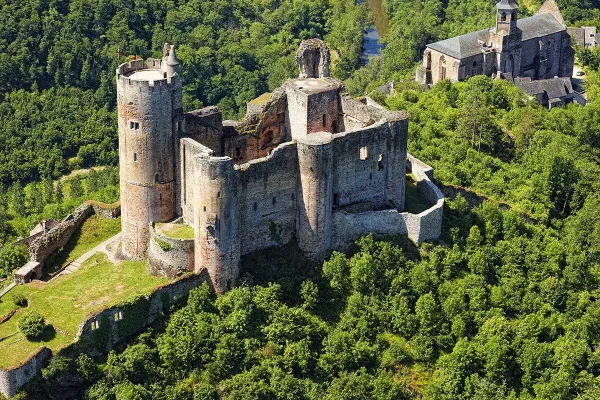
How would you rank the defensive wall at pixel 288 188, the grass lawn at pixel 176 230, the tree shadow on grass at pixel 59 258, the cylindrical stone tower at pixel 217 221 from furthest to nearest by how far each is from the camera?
the tree shadow on grass at pixel 59 258 → the grass lawn at pixel 176 230 → the defensive wall at pixel 288 188 → the cylindrical stone tower at pixel 217 221

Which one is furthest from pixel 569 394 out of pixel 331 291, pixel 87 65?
pixel 87 65

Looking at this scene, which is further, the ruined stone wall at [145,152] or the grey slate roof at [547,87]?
the grey slate roof at [547,87]

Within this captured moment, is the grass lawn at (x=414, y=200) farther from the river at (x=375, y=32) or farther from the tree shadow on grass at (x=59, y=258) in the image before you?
the river at (x=375, y=32)

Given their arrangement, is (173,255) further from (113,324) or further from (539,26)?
(539,26)

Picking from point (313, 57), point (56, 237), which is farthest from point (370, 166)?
point (56, 237)

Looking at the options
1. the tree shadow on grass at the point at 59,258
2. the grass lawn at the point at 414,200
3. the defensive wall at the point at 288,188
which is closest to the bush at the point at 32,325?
the tree shadow on grass at the point at 59,258
